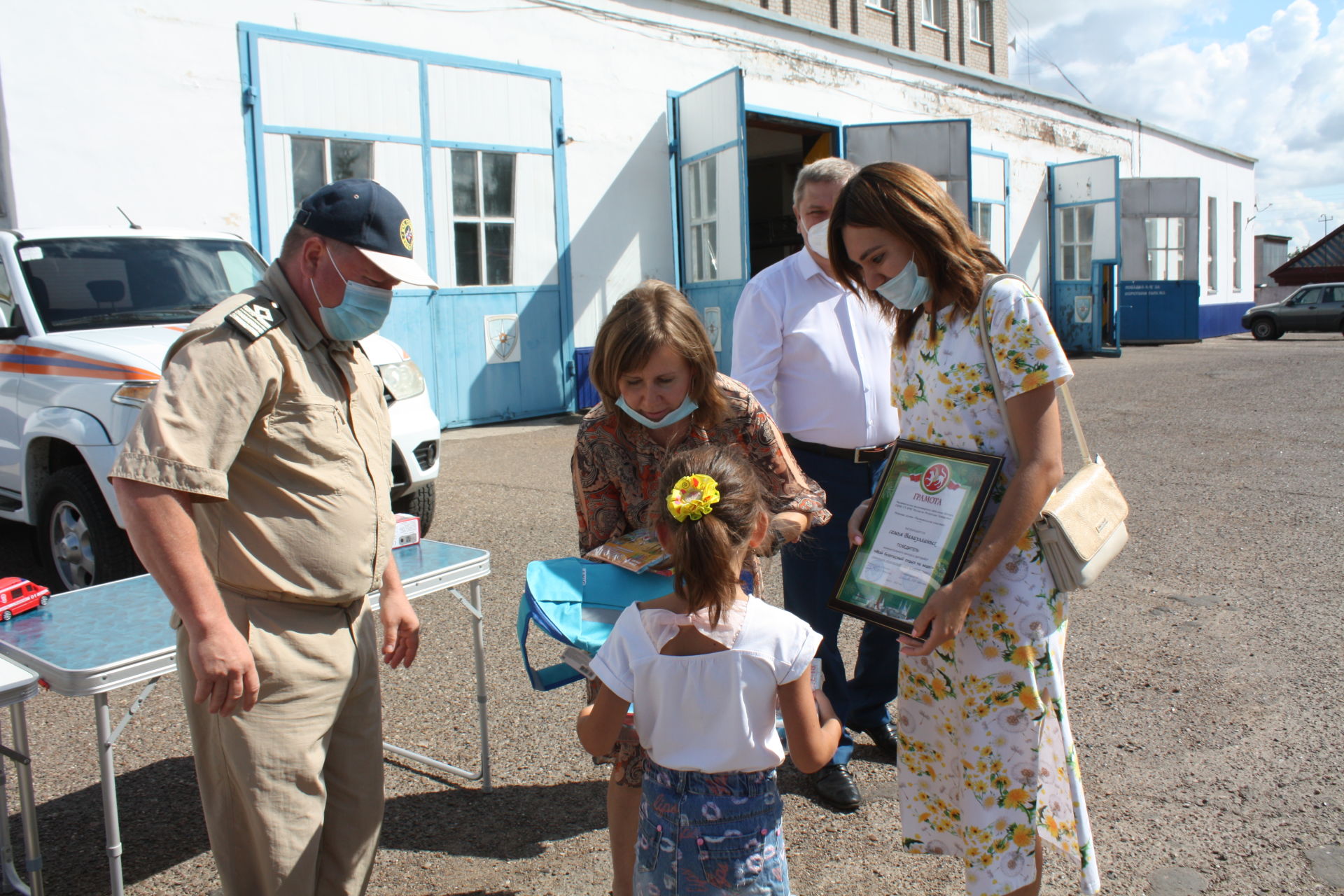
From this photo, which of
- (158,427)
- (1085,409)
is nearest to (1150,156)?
(1085,409)

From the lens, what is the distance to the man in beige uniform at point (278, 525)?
5.86 feet

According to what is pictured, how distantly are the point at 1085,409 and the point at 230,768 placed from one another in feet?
39.4

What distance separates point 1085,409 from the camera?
12.2 metres

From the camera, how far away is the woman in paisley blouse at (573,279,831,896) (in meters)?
2.42

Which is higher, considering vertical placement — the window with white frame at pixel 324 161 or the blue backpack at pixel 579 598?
the window with white frame at pixel 324 161

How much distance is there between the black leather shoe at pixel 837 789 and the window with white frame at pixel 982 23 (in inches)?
1050

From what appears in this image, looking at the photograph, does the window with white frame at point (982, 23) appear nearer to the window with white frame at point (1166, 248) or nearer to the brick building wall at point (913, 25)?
the brick building wall at point (913, 25)

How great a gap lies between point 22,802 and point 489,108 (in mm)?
10244

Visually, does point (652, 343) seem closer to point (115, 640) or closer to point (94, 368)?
point (115, 640)

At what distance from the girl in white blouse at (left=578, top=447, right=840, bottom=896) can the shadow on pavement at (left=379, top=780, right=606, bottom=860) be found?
1178 mm

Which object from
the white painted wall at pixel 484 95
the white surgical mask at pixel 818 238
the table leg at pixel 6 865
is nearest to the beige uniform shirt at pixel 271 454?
the table leg at pixel 6 865

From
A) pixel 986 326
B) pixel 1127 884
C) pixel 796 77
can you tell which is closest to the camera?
pixel 986 326

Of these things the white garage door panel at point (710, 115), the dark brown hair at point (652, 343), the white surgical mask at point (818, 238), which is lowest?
the dark brown hair at point (652, 343)

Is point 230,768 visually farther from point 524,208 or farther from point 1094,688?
point 524,208
